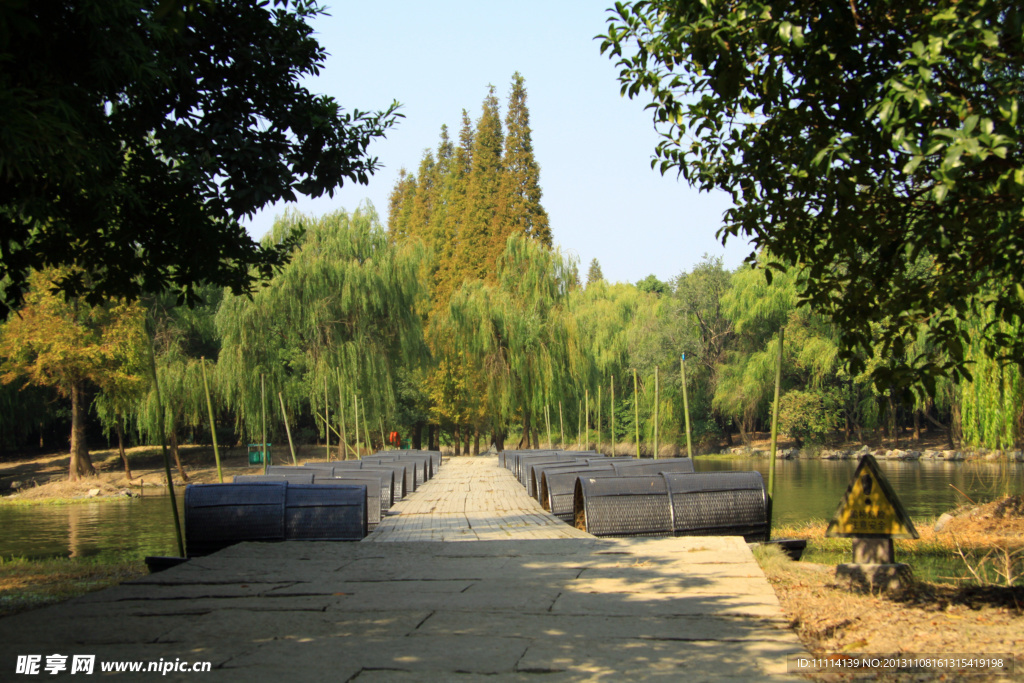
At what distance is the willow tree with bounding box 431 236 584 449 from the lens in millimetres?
28891

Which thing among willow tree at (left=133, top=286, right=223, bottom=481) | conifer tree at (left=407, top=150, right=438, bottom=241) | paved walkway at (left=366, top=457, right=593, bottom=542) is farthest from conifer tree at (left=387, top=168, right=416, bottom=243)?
paved walkway at (left=366, top=457, right=593, bottom=542)

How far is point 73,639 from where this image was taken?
153 inches

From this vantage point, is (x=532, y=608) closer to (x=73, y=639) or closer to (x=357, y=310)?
(x=73, y=639)

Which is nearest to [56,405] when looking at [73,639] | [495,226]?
[495,226]

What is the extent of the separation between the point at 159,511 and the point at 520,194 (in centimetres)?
2851

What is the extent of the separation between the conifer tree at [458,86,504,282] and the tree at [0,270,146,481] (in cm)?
1877

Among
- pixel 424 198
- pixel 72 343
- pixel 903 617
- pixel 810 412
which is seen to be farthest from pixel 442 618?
pixel 424 198

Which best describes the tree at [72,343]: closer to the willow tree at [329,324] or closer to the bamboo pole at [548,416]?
the willow tree at [329,324]

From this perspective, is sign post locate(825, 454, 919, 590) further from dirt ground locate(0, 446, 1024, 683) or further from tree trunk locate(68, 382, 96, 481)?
tree trunk locate(68, 382, 96, 481)

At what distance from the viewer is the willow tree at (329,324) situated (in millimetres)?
25844

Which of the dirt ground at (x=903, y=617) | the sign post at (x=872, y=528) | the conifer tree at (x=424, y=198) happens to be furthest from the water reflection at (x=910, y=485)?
the conifer tree at (x=424, y=198)

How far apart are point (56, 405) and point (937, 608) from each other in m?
38.4

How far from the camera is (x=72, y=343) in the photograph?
26.2 meters

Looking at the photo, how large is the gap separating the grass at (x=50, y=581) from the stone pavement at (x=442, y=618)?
3.71ft
